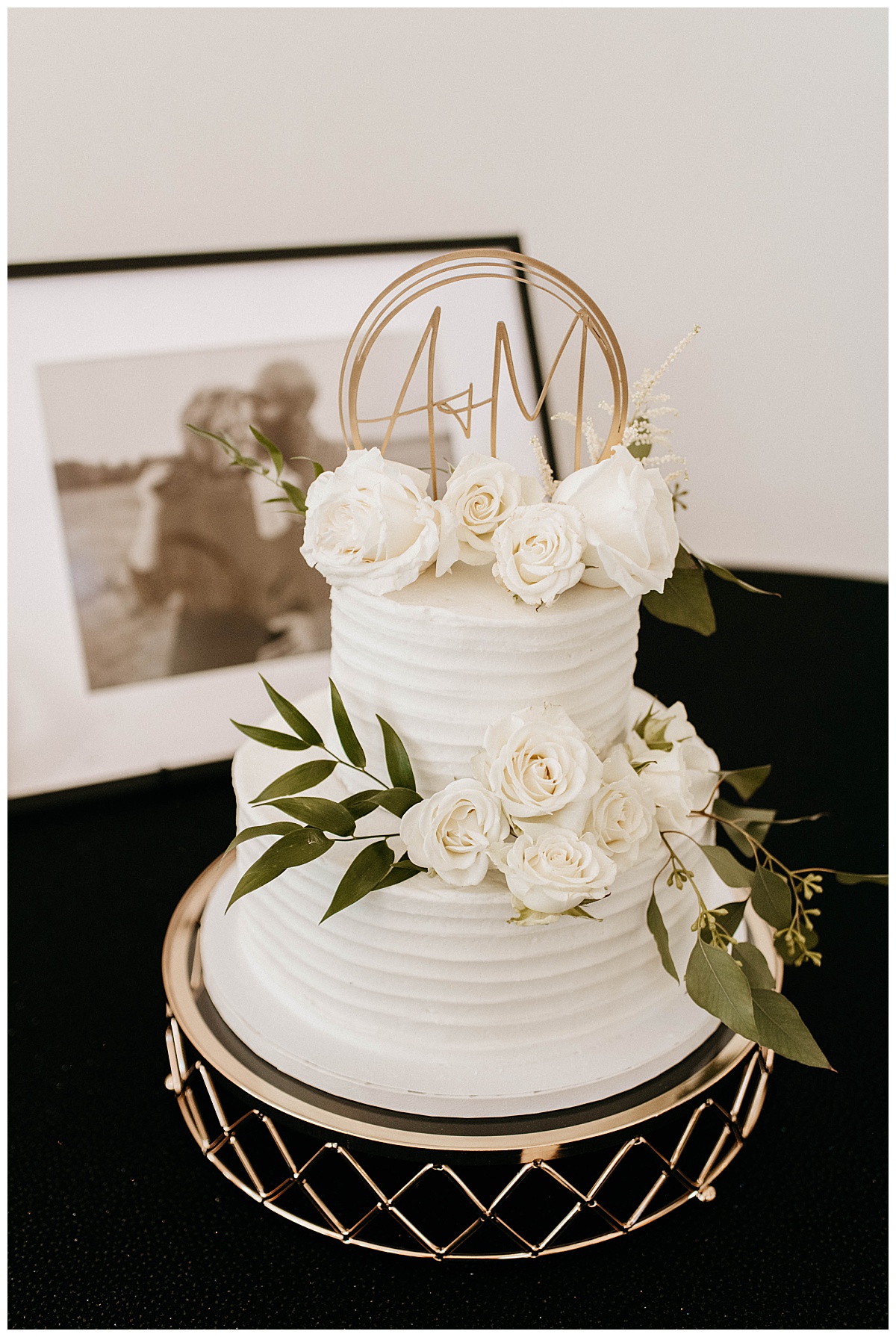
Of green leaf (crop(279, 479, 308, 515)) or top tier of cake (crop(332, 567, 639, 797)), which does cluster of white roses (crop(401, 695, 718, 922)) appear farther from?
green leaf (crop(279, 479, 308, 515))

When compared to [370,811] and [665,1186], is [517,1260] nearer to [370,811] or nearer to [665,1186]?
[665,1186]

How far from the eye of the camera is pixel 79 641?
212 cm

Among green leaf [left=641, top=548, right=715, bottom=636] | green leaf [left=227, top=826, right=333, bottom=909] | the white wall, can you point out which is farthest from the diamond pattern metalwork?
the white wall

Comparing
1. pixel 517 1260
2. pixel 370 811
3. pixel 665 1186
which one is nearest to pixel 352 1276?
pixel 517 1260

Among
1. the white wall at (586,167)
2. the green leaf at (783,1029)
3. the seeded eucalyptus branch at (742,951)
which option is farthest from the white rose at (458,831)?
the white wall at (586,167)

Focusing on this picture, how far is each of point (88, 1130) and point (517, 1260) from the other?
60 cm

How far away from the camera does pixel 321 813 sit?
101 cm

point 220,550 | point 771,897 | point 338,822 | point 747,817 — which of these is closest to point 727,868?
point 771,897

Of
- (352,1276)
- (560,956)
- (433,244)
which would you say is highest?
(433,244)

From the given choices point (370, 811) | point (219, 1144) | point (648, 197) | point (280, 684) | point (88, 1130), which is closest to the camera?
point (370, 811)

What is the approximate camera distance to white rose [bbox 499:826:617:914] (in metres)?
0.93

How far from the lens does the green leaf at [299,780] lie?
102 centimetres

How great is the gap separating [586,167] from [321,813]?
202cm

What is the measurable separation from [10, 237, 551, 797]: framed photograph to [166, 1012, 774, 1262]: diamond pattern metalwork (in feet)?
3.49
